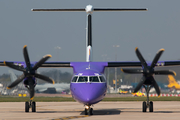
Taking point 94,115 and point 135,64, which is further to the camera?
point 135,64

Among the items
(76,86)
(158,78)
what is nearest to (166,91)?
(158,78)

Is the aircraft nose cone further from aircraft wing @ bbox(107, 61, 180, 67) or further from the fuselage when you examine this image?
aircraft wing @ bbox(107, 61, 180, 67)

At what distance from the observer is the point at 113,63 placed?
25.5m

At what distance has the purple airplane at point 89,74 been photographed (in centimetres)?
2016

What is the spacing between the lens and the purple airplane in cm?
2016

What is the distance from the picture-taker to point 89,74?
21.1 m

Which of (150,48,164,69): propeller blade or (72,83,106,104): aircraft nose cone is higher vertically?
(150,48,164,69): propeller blade

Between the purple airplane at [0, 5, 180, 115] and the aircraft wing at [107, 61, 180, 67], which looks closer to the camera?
the purple airplane at [0, 5, 180, 115]

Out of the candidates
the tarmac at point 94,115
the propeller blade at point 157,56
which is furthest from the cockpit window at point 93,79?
the propeller blade at point 157,56

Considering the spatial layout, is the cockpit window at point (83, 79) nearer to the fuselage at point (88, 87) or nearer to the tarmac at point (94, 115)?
the fuselage at point (88, 87)

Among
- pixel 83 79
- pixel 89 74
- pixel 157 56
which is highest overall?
pixel 157 56

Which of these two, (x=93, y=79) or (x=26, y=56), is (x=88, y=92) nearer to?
(x=93, y=79)

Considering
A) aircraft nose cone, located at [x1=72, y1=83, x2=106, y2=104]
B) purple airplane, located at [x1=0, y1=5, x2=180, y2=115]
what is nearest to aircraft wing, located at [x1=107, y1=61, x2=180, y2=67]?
purple airplane, located at [x1=0, y1=5, x2=180, y2=115]

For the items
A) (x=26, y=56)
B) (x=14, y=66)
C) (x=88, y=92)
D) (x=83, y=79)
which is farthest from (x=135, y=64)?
(x=14, y=66)
